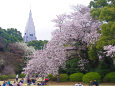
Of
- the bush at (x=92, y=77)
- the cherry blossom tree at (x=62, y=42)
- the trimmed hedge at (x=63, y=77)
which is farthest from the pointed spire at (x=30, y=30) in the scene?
the bush at (x=92, y=77)

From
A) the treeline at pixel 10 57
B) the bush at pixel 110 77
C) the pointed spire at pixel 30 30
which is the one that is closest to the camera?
the bush at pixel 110 77

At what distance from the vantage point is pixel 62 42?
1049 inches

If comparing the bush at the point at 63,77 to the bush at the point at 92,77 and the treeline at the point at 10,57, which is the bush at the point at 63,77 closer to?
the bush at the point at 92,77

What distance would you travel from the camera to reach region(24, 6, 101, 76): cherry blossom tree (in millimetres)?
25797

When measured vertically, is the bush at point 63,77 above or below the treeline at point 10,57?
below

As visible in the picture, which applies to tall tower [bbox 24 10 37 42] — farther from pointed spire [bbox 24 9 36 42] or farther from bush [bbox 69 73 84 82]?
bush [bbox 69 73 84 82]

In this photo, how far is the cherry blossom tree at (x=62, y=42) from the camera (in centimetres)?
2580

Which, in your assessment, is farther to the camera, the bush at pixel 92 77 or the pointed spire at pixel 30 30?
the pointed spire at pixel 30 30

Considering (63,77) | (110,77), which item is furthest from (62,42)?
(110,77)

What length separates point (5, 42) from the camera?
47531mm

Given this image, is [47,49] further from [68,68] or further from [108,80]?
[108,80]

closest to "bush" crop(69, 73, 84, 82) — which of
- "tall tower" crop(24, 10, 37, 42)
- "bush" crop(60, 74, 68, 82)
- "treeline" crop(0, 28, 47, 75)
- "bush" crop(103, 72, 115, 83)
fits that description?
"bush" crop(60, 74, 68, 82)

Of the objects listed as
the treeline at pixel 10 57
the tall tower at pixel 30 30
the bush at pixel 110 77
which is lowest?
the bush at pixel 110 77

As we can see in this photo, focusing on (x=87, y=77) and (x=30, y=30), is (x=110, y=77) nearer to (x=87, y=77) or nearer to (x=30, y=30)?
(x=87, y=77)
